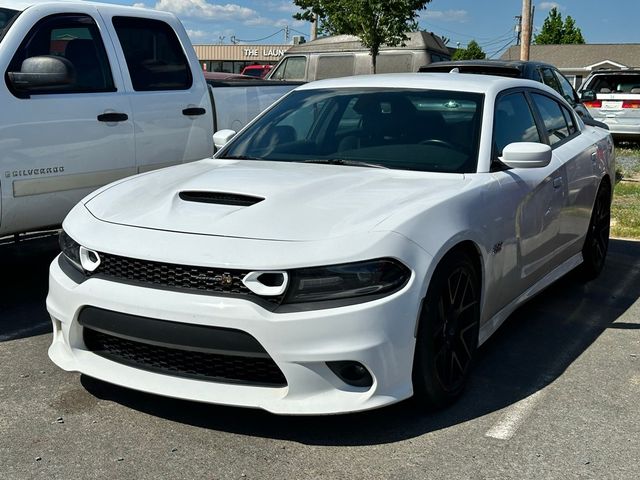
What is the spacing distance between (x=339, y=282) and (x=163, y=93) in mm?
3331

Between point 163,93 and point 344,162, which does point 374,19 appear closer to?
point 163,93

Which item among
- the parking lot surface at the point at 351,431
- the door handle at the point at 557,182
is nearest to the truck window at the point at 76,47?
the parking lot surface at the point at 351,431

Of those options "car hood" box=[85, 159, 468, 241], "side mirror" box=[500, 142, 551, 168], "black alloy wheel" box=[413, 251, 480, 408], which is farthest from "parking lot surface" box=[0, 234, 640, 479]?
"side mirror" box=[500, 142, 551, 168]

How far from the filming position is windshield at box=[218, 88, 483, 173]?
4570 mm

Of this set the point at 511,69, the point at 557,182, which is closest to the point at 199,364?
the point at 557,182

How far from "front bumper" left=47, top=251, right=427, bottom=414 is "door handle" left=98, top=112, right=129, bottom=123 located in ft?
7.76

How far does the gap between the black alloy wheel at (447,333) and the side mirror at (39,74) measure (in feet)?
9.28

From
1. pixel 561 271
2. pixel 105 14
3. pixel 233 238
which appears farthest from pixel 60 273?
pixel 561 271

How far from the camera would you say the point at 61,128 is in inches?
212

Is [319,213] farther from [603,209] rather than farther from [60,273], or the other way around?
[603,209]

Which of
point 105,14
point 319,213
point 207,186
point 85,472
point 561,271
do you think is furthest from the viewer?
point 105,14

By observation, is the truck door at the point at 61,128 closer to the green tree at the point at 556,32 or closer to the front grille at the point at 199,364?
the front grille at the point at 199,364

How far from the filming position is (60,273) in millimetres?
3881

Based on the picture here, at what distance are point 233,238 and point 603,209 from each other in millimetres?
3917
